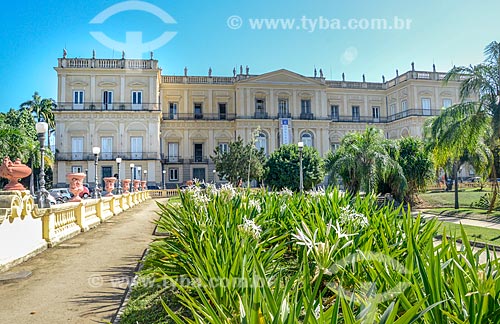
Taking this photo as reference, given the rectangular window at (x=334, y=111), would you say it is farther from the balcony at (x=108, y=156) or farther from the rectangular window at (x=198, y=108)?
the balcony at (x=108, y=156)

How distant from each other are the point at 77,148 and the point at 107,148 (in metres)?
2.80

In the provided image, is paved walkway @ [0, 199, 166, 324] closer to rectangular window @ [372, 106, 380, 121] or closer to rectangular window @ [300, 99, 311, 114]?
rectangular window @ [300, 99, 311, 114]

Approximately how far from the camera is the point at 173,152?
4269 centimetres

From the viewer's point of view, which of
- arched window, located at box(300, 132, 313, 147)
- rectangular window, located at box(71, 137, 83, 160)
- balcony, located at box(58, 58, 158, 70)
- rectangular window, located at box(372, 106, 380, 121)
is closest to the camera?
rectangular window, located at box(71, 137, 83, 160)

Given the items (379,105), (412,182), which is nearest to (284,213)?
(412,182)

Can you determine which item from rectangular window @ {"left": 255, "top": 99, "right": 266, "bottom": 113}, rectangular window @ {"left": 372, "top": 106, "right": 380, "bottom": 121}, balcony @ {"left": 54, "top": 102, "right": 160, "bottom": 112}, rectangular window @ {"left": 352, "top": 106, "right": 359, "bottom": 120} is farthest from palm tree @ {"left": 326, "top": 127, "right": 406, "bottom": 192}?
rectangular window @ {"left": 372, "top": 106, "right": 380, "bottom": 121}

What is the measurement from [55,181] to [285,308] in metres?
40.4

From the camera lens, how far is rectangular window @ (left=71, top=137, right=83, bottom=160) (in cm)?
3800

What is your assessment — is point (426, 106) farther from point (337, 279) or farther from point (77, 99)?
point (337, 279)

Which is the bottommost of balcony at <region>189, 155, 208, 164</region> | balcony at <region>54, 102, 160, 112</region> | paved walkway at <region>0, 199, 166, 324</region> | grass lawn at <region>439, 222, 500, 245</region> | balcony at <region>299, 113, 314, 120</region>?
grass lawn at <region>439, 222, 500, 245</region>

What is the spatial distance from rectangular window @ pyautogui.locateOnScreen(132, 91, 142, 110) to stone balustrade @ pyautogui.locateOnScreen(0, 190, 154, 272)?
3007 cm

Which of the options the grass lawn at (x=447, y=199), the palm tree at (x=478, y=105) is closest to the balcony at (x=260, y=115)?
the grass lawn at (x=447, y=199)

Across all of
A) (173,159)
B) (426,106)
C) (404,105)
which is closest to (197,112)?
(173,159)

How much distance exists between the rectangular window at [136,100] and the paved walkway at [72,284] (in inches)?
1282
